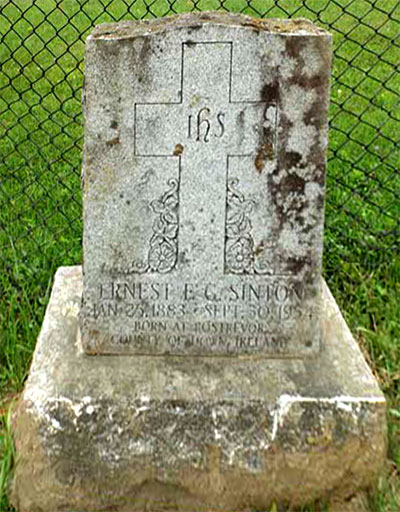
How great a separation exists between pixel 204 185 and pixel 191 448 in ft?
2.48

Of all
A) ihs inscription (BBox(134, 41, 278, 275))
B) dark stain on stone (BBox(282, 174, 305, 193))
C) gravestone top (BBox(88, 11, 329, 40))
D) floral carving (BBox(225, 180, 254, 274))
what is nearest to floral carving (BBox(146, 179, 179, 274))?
ihs inscription (BBox(134, 41, 278, 275))

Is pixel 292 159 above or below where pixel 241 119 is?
below

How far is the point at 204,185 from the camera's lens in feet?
8.59

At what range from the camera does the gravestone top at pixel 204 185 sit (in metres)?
2.51

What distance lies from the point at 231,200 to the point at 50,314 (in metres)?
0.77

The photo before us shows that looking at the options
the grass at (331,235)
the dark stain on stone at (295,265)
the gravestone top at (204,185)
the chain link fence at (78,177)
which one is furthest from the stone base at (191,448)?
the chain link fence at (78,177)

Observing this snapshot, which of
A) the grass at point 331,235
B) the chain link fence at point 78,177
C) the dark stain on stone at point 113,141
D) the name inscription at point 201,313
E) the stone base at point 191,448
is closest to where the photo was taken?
the stone base at point 191,448

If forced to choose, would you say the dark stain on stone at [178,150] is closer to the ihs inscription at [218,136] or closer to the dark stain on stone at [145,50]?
the ihs inscription at [218,136]

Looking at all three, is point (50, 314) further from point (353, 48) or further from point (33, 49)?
point (33, 49)

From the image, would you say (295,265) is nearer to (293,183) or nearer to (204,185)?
(293,183)

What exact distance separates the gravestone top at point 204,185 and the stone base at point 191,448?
0.89ft

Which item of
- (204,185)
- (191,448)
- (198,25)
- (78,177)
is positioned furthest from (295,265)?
(78,177)

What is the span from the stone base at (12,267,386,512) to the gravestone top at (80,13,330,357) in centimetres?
27

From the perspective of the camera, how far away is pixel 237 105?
2.54 m
